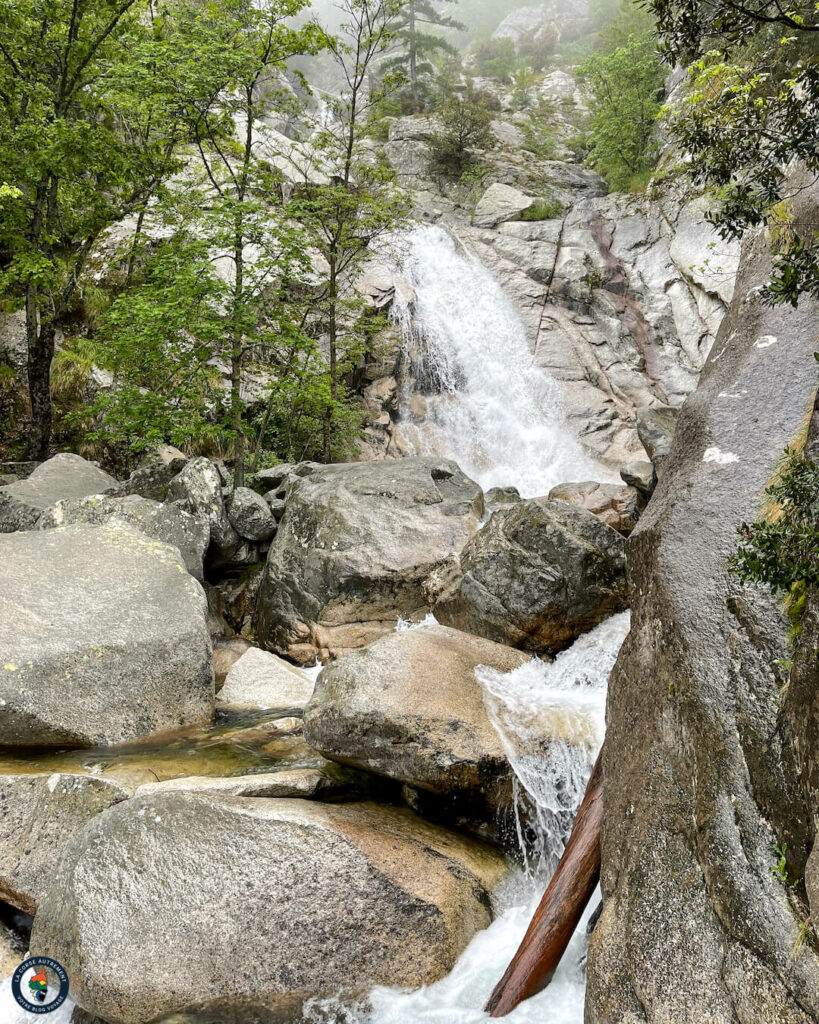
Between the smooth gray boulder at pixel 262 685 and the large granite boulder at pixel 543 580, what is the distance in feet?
7.34

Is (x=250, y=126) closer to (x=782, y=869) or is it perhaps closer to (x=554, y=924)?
(x=554, y=924)

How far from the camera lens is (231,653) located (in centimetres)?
1019

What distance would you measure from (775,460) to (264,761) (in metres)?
5.17

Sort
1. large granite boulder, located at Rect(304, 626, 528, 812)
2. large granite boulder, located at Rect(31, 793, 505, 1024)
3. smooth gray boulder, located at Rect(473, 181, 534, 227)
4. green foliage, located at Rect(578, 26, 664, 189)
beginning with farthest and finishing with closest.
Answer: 1. smooth gray boulder, located at Rect(473, 181, 534, 227)
2. green foliage, located at Rect(578, 26, 664, 189)
3. large granite boulder, located at Rect(304, 626, 528, 812)
4. large granite boulder, located at Rect(31, 793, 505, 1024)

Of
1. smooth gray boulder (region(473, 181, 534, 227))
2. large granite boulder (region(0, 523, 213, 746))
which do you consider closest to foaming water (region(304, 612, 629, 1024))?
large granite boulder (region(0, 523, 213, 746))

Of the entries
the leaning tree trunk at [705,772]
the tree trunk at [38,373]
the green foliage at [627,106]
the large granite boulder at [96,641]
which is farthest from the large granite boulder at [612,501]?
the green foliage at [627,106]

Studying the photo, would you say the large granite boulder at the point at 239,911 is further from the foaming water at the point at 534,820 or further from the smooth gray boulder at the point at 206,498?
the smooth gray boulder at the point at 206,498

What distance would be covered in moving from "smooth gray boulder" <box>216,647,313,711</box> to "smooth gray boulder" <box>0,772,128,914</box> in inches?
108

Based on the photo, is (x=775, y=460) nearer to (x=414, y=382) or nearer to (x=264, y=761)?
(x=264, y=761)

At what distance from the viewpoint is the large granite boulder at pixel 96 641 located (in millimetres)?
6676

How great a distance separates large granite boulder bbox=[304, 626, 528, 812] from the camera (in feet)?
18.3

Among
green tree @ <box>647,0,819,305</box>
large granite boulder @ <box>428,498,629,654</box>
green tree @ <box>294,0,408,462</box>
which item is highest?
green tree @ <box>294,0,408,462</box>

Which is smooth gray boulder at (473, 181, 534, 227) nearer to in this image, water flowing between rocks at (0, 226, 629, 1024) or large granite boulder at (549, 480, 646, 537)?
water flowing between rocks at (0, 226, 629, 1024)

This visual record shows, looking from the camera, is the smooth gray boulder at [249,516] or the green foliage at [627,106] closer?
the smooth gray boulder at [249,516]
